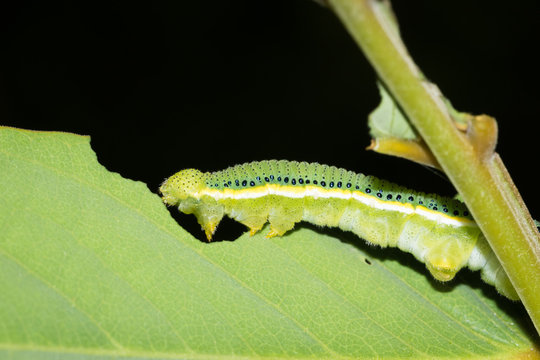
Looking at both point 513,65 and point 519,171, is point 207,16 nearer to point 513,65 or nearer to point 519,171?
point 513,65

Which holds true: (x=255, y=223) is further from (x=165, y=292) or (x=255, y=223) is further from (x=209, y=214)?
(x=165, y=292)

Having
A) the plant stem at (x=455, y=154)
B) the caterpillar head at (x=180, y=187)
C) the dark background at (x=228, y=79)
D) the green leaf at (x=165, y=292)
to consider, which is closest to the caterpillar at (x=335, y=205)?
the caterpillar head at (x=180, y=187)

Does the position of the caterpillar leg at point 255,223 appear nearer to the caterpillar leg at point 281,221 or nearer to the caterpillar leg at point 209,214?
the caterpillar leg at point 281,221

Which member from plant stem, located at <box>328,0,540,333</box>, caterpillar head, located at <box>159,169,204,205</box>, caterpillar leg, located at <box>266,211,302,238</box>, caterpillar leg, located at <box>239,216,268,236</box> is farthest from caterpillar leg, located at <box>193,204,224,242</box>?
plant stem, located at <box>328,0,540,333</box>

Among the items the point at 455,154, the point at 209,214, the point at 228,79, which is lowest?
the point at 455,154

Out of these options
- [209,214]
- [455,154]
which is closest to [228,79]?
[209,214]

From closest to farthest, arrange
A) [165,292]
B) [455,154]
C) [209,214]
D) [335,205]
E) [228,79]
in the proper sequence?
[455,154] < [165,292] < [335,205] < [209,214] < [228,79]
